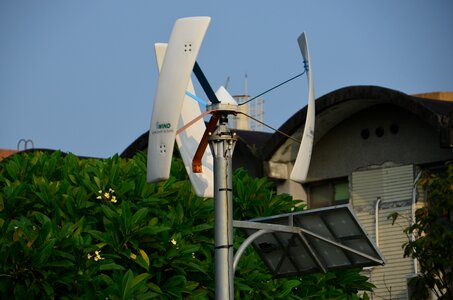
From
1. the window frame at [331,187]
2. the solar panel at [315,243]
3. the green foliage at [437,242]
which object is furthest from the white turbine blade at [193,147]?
the window frame at [331,187]

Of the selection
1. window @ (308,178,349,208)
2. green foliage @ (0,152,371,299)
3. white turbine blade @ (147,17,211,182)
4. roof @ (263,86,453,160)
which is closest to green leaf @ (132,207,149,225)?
green foliage @ (0,152,371,299)

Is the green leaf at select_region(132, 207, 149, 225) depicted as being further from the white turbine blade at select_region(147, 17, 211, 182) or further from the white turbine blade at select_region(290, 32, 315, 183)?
the white turbine blade at select_region(147, 17, 211, 182)

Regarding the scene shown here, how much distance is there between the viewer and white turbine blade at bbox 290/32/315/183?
1778 cm

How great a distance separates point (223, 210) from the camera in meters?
16.6

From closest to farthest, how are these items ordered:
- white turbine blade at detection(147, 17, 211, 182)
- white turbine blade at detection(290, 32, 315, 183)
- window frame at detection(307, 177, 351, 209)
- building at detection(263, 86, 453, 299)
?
white turbine blade at detection(147, 17, 211, 182)
white turbine blade at detection(290, 32, 315, 183)
building at detection(263, 86, 453, 299)
window frame at detection(307, 177, 351, 209)

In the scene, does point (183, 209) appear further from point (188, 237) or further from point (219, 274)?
point (219, 274)

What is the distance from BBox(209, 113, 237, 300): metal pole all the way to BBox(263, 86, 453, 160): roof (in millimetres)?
16075

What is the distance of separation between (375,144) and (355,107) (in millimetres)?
1149

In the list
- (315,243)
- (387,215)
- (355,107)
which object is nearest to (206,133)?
(315,243)

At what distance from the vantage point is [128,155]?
39500 millimetres

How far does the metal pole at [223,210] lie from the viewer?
1639 centimetres

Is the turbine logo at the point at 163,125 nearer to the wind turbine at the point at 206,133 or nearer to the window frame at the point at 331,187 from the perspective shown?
the wind turbine at the point at 206,133

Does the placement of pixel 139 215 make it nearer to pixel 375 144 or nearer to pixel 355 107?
pixel 355 107

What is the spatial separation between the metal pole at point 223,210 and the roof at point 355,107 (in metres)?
16.1
